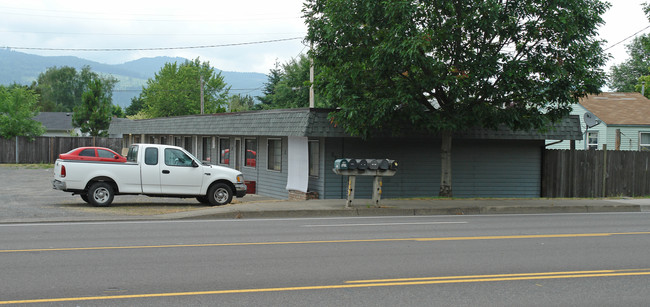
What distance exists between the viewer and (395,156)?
23.0 metres

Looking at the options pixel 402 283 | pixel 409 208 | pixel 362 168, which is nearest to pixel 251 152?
pixel 362 168

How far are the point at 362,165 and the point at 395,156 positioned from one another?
18.4 ft

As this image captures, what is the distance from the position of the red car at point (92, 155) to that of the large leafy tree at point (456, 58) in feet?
23.1

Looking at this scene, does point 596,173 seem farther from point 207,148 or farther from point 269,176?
point 207,148

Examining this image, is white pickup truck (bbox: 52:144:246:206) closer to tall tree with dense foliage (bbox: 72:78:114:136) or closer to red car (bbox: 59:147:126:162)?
red car (bbox: 59:147:126:162)

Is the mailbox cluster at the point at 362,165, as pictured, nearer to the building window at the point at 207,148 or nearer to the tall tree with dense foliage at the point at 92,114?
the building window at the point at 207,148

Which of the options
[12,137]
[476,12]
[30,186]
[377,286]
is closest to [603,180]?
[476,12]

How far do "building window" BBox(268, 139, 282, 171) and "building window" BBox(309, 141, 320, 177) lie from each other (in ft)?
7.58

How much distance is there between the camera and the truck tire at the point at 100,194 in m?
18.6

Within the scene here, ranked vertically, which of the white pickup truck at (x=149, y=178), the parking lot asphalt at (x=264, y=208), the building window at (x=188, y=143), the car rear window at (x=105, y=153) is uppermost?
the building window at (x=188, y=143)

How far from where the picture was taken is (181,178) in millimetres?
19547

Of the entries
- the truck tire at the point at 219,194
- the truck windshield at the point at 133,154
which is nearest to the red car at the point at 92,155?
the truck windshield at the point at 133,154

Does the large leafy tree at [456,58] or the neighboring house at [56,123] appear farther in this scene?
the neighboring house at [56,123]

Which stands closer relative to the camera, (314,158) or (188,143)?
(314,158)
